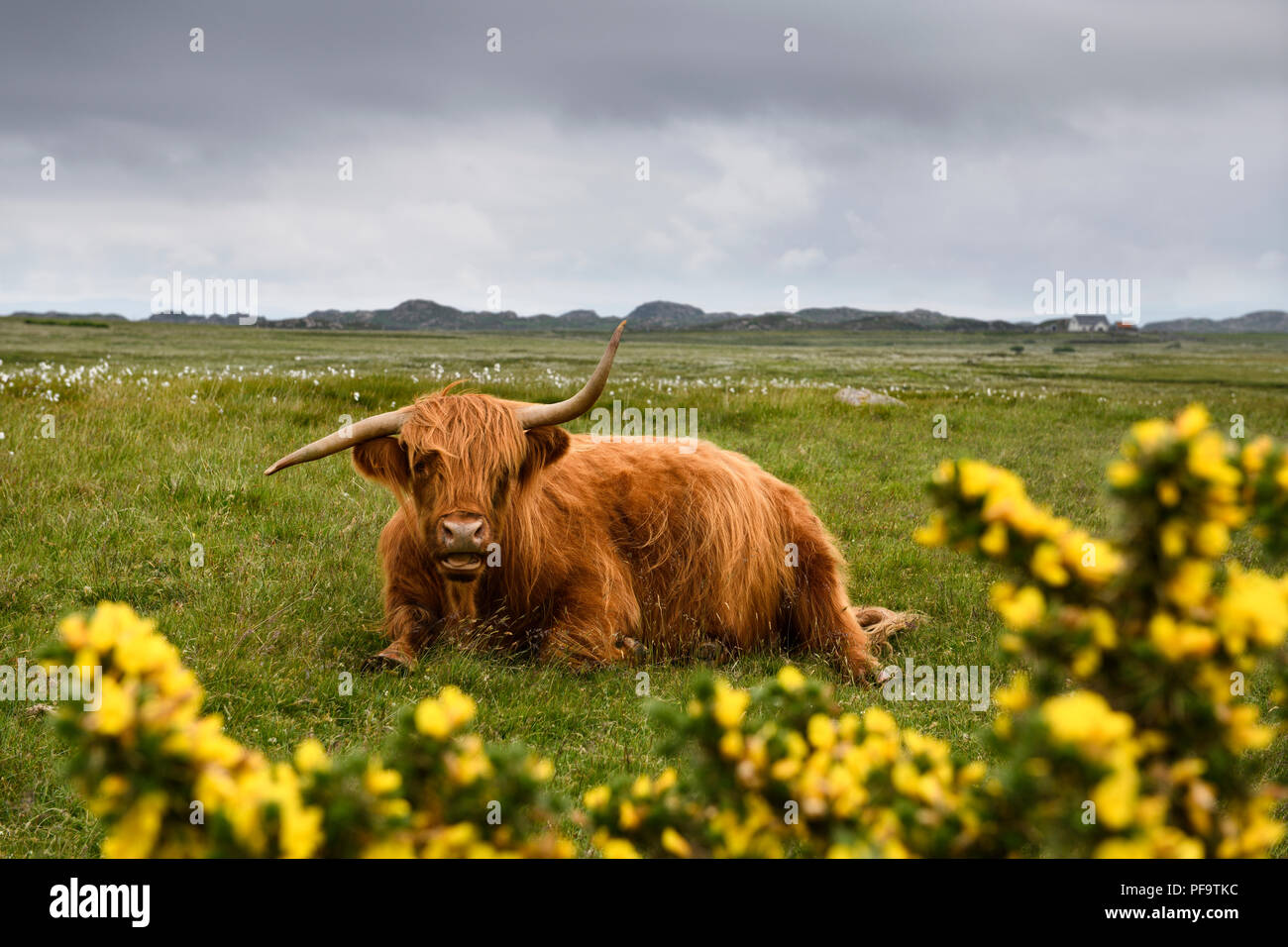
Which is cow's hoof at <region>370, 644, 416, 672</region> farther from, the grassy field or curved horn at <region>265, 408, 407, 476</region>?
curved horn at <region>265, 408, 407, 476</region>

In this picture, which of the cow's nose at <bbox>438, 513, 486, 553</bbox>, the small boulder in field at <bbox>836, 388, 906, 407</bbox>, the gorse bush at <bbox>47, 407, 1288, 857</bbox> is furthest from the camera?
the small boulder in field at <bbox>836, 388, 906, 407</bbox>

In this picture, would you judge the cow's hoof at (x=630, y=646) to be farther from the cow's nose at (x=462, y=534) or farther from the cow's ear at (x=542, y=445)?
the cow's nose at (x=462, y=534)

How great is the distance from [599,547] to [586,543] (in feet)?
0.35

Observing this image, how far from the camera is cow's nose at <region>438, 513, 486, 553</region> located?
5.14 metres

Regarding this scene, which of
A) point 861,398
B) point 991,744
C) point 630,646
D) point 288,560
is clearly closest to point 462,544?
point 630,646

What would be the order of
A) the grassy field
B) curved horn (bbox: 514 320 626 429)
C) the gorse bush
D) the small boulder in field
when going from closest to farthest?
the gorse bush
the grassy field
curved horn (bbox: 514 320 626 429)
the small boulder in field

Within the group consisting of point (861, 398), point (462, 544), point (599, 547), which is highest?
point (861, 398)

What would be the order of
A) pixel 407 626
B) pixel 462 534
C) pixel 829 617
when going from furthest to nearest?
pixel 829 617
pixel 407 626
pixel 462 534

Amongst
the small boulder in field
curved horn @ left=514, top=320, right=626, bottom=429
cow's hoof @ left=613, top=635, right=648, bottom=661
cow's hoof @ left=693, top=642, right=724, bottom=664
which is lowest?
cow's hoof @ left=693, top=642, right=724, bottom=664

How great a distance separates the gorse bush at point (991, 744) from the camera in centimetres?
122

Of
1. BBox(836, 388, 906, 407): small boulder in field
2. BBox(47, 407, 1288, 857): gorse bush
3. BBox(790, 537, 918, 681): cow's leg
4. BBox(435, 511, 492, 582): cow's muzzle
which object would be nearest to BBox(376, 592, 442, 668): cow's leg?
BBox(435, 511, 492, 582): cow's muzzle

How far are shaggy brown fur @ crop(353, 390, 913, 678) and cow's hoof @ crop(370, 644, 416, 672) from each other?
0.02 meters

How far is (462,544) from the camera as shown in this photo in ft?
16.9

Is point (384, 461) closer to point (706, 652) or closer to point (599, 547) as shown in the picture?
point (599, 547)
